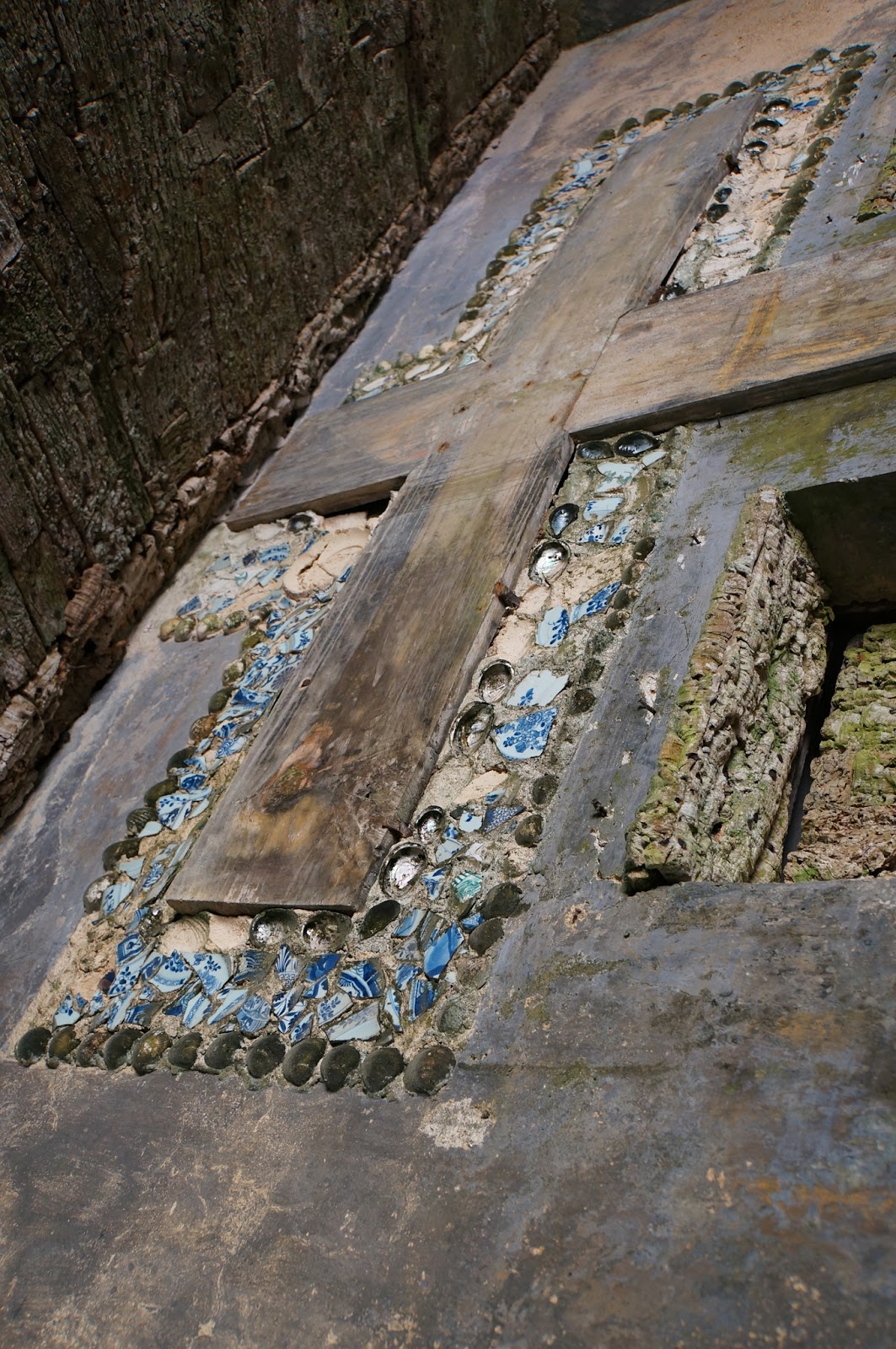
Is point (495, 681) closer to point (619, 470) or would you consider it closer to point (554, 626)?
point (554, 626)

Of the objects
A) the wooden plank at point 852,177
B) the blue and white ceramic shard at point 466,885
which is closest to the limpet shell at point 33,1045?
the blue and white ceramic shard at point 466,885

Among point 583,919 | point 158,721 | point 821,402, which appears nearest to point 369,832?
point 583,919

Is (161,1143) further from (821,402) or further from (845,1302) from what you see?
(821,402)

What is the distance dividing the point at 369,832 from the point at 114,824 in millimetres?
630

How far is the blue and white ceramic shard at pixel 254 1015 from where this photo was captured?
1459 mm

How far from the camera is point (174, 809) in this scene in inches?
76.2

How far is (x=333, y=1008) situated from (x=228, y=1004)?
0.18 metres

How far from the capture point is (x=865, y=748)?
169 centimetres

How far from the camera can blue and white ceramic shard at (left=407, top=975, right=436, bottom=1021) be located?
135cm

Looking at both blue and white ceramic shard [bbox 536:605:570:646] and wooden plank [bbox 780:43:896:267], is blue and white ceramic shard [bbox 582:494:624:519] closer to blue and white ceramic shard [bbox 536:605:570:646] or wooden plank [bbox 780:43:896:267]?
blue and white ceramic shard [bbox 536:605:570:646]

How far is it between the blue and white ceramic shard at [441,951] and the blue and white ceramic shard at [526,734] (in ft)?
0.99

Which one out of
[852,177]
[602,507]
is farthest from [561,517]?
[852,177]

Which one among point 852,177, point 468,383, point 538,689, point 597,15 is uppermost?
point 597,15

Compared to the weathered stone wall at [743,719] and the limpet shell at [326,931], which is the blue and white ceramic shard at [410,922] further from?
the weathered stone wall at [743,719]
